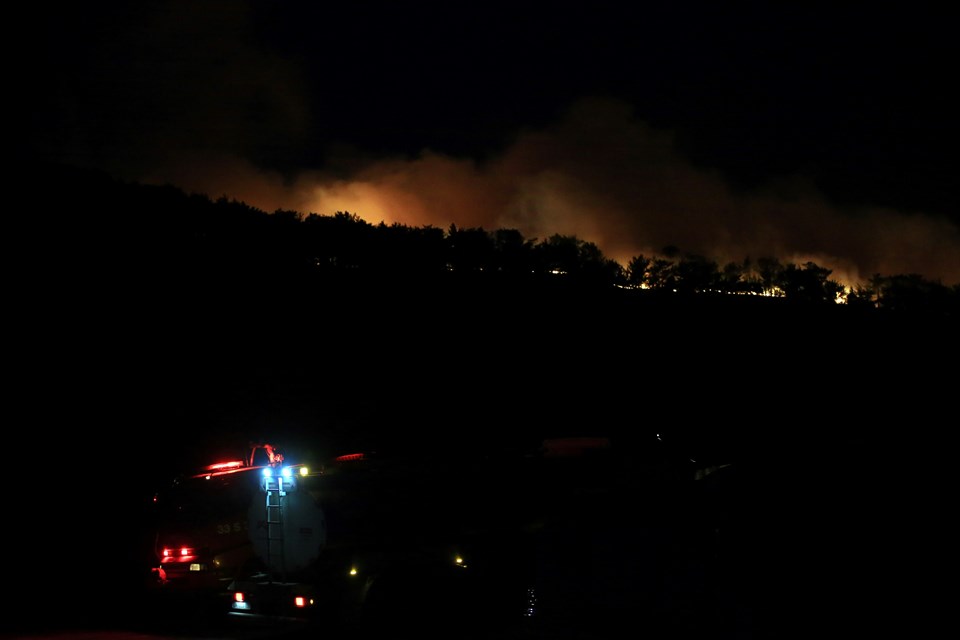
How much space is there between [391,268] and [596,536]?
95.8ft

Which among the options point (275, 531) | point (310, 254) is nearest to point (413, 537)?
point (275, 531)

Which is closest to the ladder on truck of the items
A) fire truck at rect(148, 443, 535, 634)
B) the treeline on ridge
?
fire truck at rect(148, 443, 535, 634)

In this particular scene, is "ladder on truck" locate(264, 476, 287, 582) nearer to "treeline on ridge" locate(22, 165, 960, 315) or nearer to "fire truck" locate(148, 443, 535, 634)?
"fire truck" locate(148, 443, 535, 634)

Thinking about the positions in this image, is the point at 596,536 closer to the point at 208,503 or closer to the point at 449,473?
the point at 449,473

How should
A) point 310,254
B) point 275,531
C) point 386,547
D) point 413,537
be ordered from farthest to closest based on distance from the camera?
point 310,254 → point 275,531 → point 413,537 → point 386,547

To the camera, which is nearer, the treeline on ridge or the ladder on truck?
the ladder on truck

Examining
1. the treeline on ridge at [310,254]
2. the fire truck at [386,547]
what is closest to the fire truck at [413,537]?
the fire truck at [386,547]

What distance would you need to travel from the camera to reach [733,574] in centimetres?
537

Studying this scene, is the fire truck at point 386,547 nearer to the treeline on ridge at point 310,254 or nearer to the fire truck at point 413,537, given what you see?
the fire truck at point 413,537

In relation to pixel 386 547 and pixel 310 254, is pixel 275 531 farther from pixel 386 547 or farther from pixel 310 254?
pixel 310 254

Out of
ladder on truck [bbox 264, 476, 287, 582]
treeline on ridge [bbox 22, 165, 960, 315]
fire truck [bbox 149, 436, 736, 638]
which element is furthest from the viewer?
treeline on ridge [bbox 22, 165, 960, 315]

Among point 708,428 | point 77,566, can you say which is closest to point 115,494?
point 77,566

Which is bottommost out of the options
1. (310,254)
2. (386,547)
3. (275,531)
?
(386,547)

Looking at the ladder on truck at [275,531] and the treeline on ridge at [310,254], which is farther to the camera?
the treeline on ridge at [310,254]
